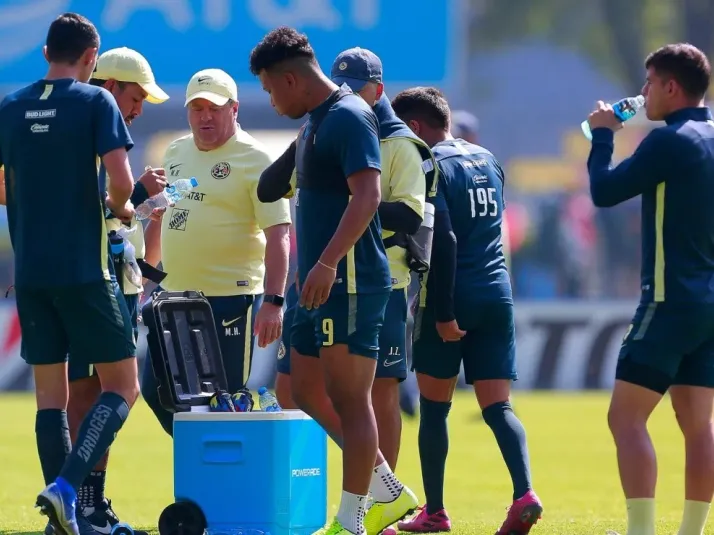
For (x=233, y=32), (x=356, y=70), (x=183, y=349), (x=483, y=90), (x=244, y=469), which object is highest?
(x=233, y=32)

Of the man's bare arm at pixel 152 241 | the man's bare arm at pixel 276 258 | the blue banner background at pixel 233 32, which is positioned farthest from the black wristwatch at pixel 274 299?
the blue banner background at pixel 233 32

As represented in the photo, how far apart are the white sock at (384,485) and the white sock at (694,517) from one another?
4.21ft

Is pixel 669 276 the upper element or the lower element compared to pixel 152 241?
lower

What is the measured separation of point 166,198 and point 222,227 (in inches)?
19.5

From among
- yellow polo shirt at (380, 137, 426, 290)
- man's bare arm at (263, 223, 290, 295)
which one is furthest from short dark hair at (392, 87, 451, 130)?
man's bare arm at (263, 223, 290, 295)

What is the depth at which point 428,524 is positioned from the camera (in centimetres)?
714

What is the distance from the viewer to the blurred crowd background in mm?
24672

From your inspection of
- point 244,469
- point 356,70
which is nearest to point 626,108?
point 356,70

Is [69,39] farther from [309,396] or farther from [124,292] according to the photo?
[309,396]

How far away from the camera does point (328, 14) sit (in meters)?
26.3

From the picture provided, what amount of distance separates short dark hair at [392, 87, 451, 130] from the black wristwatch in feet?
3.56

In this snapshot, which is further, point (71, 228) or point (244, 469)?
point (244, 469)

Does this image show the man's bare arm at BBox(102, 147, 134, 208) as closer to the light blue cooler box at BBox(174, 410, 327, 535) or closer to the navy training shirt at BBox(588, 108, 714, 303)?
the light blue cooler box at BBox(174, 410, 327, 535)

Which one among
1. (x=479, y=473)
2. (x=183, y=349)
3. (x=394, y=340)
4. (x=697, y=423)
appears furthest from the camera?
(x=479, y=473)
